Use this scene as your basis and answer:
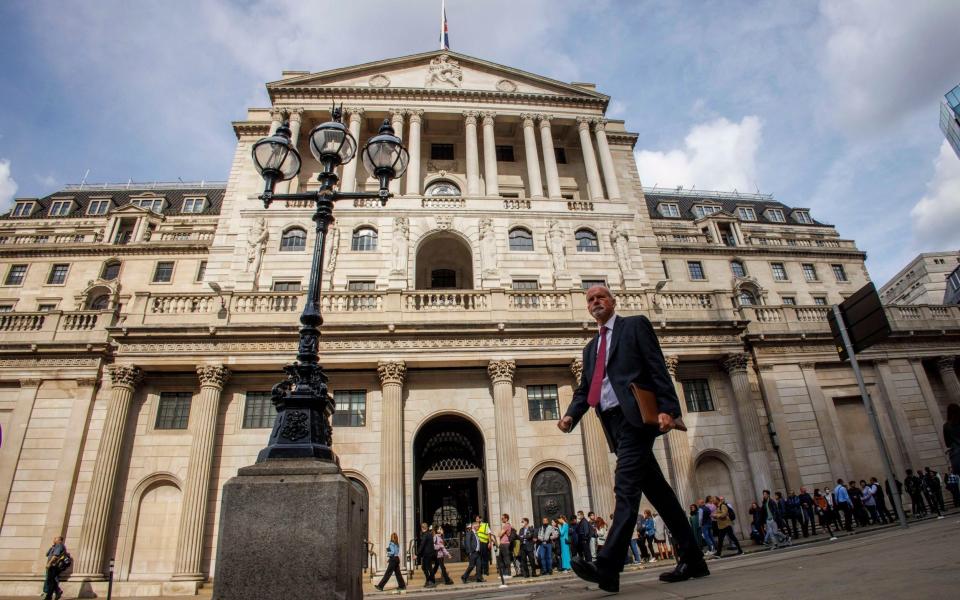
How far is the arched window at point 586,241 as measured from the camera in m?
27.3

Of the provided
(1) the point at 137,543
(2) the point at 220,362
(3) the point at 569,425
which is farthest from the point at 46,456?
(3) the point at 569,425

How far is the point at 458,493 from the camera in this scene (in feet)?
68.0

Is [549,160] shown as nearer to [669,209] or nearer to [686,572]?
[669,209]

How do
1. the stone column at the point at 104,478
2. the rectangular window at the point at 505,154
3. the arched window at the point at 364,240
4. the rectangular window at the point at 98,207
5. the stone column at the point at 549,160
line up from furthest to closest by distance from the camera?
the rectangular window at the point at 98,207, the rectangular window at the point at 505,154, the stone column at the point at 549,160, the arched window at the point at 364,240, the stone column at the point at 104,478

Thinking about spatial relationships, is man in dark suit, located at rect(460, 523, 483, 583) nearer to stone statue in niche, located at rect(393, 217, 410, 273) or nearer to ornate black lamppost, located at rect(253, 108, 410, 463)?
ornate black lamppost, located at rect(253, 108, 410, 463)

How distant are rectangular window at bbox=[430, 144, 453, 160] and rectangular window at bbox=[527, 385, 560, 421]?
17.3 m

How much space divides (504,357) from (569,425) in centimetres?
1547

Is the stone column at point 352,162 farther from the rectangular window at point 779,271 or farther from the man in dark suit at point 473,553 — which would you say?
the rectangular window at point 779,271

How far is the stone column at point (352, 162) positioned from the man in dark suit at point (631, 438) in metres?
24.6

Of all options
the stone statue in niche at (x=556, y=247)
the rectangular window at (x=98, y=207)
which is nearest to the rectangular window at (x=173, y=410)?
the stone statue in niche at (x=556, y=247)

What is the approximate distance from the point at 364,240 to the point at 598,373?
23.0 metres

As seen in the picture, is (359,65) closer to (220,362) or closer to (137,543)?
(220,362)

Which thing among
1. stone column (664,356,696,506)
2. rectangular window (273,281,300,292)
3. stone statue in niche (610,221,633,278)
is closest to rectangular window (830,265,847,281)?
stone statue in niche (610,221,633,278)

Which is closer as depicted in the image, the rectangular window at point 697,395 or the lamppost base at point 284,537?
the lamppost base at point 284,537
